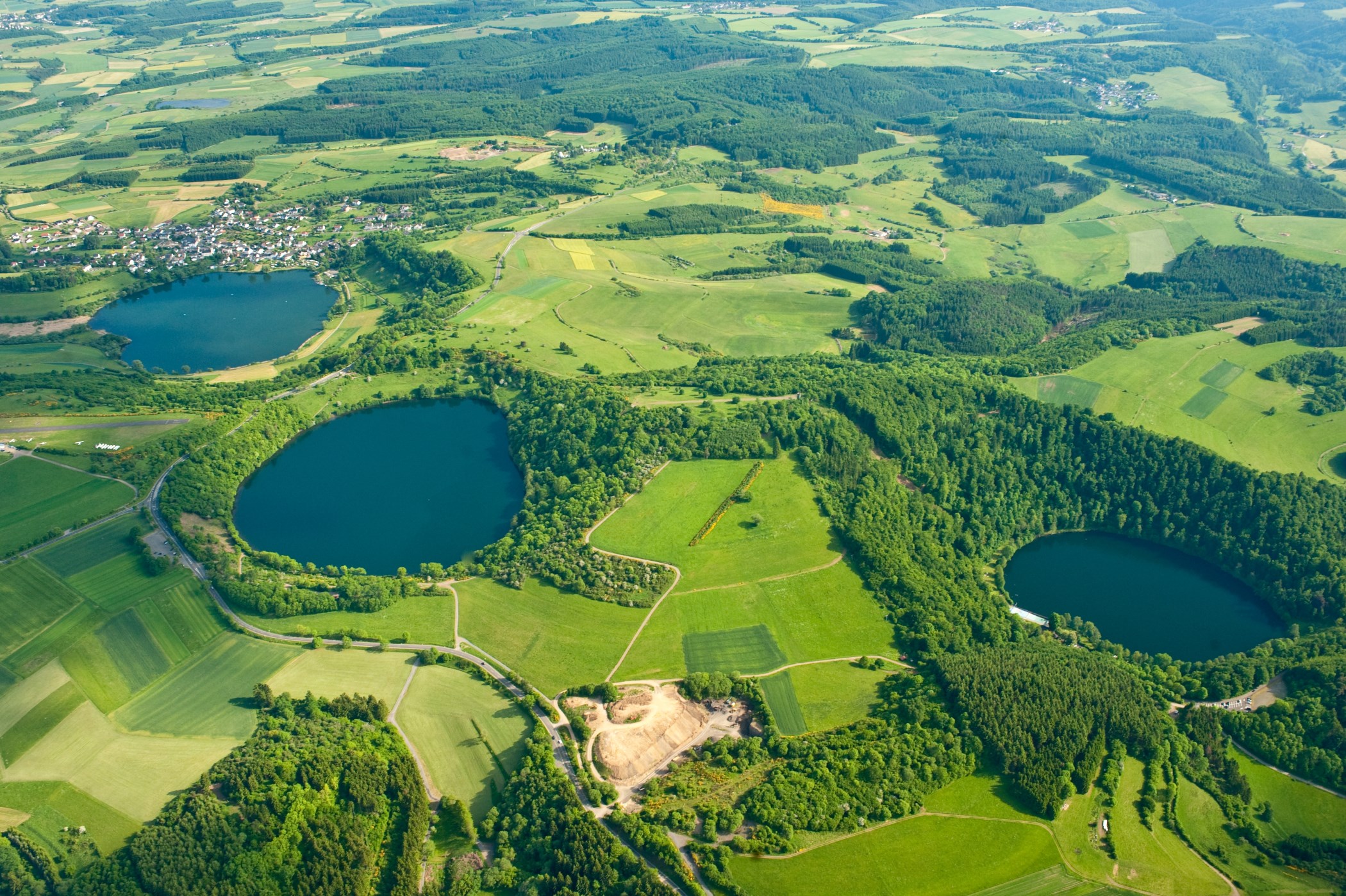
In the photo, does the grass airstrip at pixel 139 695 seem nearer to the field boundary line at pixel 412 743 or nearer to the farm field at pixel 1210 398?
the field boundary line at pixel 412 743

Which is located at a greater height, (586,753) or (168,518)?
(168,518)

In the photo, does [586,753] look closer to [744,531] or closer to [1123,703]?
[744,531]

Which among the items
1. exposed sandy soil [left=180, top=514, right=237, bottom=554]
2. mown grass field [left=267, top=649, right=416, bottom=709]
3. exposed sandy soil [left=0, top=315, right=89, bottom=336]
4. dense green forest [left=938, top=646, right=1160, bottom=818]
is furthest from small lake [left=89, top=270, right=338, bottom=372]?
dense green forest [left=938, top=646, right=1160, bottom=818]

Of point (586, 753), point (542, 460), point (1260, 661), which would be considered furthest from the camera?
point (542, 460)

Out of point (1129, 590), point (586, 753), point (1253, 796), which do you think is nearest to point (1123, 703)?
point (1253, 796)

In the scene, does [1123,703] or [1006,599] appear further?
[1006,599]

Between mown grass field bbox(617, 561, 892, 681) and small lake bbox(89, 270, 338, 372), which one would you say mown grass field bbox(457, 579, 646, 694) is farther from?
small lake bbox(89, 270, 338, 372)

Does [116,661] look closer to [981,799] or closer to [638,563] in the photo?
[638,563]
